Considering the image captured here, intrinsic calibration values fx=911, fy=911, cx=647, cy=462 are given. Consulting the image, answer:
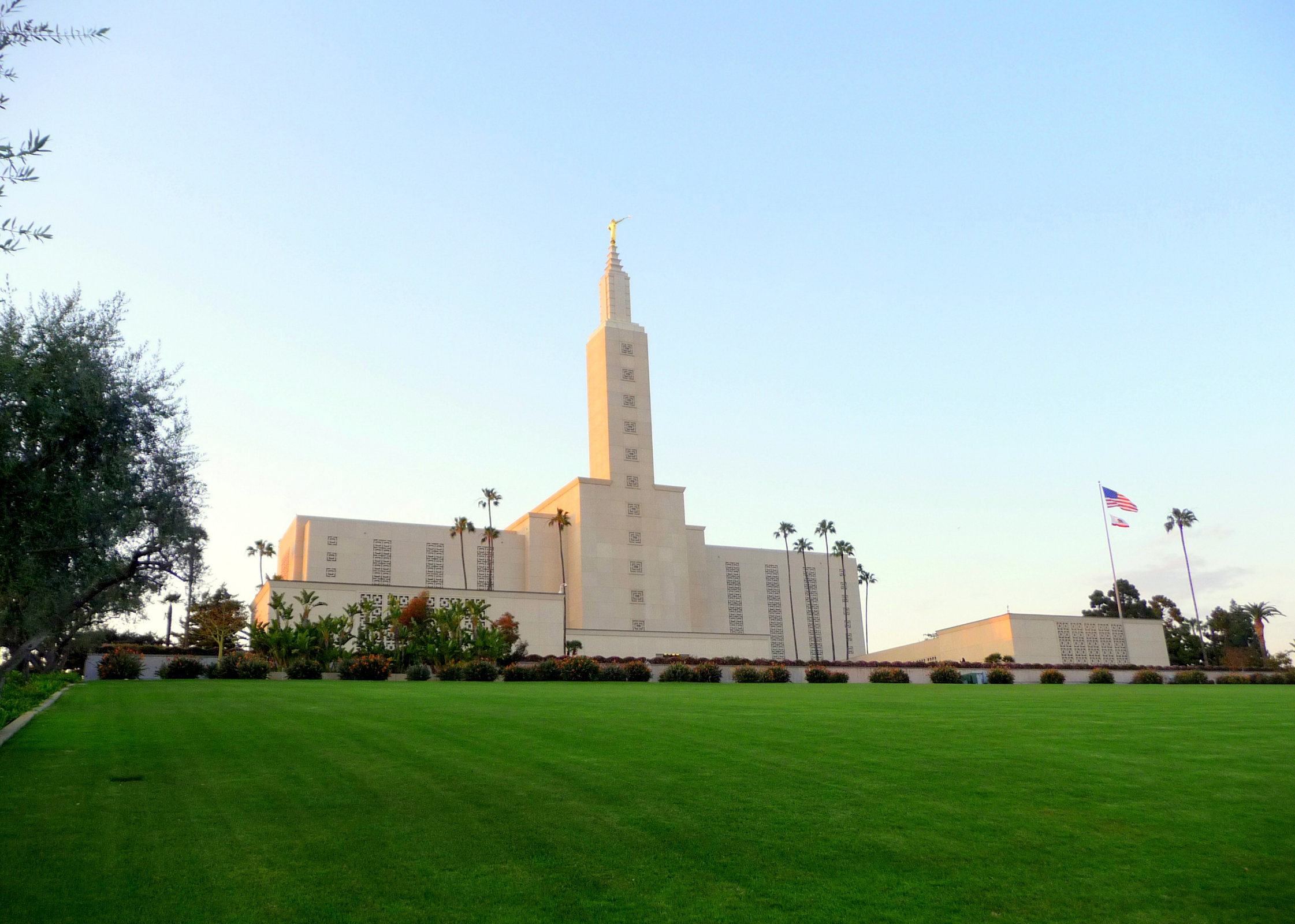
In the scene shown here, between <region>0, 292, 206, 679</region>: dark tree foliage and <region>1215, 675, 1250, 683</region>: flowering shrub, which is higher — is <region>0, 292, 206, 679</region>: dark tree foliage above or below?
above

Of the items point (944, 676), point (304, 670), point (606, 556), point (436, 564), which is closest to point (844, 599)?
point (606, 556)

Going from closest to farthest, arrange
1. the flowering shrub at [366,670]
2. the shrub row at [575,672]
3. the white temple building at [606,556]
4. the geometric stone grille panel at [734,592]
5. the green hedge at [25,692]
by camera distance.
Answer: the green hedge at [25,692] < the flowering shrub at [366,670] < the shrub row at [575,672] < the white temple building at [606,556] < the geometric stone grille panel at [734,592]

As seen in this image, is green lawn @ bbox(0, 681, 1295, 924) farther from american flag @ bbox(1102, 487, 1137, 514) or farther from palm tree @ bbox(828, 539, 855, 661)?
palm tree @ bbox(828, 539, 855, 661)

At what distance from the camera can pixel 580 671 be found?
128 feet

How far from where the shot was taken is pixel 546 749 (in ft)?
39.8

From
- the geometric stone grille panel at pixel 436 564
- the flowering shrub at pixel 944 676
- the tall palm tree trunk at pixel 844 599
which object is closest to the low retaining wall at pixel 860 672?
the flowering shrub at pixel 944 676

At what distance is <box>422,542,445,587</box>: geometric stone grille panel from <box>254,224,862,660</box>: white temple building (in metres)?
0.10

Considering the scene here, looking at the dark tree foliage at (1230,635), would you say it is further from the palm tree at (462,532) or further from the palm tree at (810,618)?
the palm tree at (462,532)

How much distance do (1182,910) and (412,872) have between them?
5.48 m

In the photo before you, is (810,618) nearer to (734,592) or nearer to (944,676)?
(734,592)

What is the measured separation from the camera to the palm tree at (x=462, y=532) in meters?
74.6

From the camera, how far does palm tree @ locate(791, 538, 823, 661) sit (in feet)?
280

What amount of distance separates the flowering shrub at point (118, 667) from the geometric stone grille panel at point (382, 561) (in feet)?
125

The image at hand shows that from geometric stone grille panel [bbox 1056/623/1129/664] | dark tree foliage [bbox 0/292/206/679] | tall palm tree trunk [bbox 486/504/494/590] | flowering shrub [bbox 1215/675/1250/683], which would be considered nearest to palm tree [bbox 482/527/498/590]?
tall palm tree trunk [bbox 486/504/494/590]
